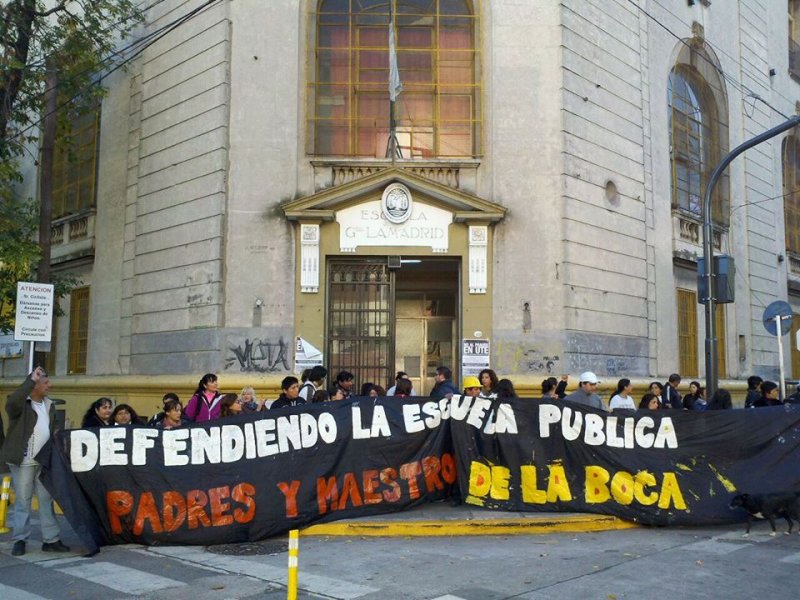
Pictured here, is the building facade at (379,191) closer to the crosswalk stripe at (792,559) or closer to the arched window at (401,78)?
the arched window at (401,78)

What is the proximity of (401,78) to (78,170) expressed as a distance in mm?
8920

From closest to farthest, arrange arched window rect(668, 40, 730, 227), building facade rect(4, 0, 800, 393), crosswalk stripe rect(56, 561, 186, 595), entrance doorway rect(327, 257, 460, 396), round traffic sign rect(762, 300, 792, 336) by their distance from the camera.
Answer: crosswalk stripe rect(56, 561, 186, 595) < round traffic sign rect(762, 300, 792, 336) < building facade rect(4, 0, 800, 393) < entrance doorway rect(327, 257, 460, 396) < arched window rect(668, 40, 730, 227)

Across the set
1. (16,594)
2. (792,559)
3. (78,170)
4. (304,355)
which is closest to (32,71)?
(78,170)

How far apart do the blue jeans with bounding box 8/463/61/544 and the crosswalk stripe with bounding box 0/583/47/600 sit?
144 cm

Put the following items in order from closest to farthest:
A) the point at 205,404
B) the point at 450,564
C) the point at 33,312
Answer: the point at 450,564 → the point at 205,404 → the point at 33,312

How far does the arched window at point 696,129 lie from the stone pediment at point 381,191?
637cm

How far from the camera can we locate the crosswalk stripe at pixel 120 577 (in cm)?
714

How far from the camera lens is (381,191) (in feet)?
50.2

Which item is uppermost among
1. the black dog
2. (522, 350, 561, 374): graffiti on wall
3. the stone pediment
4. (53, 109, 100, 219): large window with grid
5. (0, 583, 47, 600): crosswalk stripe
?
(53, 109, 100, 219): large window with grid

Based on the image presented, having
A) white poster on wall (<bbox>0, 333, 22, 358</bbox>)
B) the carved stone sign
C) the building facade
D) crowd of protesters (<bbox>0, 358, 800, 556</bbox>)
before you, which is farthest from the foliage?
crowd of protesters (<bbox>0, 358, 800, 556</bbox>)

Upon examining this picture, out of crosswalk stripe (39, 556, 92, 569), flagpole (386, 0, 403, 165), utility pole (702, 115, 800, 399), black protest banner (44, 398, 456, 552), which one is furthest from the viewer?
flagpole (386, 0, 403, 165)

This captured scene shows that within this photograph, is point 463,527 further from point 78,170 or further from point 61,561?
point 78,170

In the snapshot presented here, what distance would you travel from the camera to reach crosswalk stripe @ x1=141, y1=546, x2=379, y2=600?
6949 millimetres

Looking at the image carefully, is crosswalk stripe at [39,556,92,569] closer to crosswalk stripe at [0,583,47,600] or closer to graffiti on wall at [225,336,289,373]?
crosswalk stripe at [0,583,47,600]
